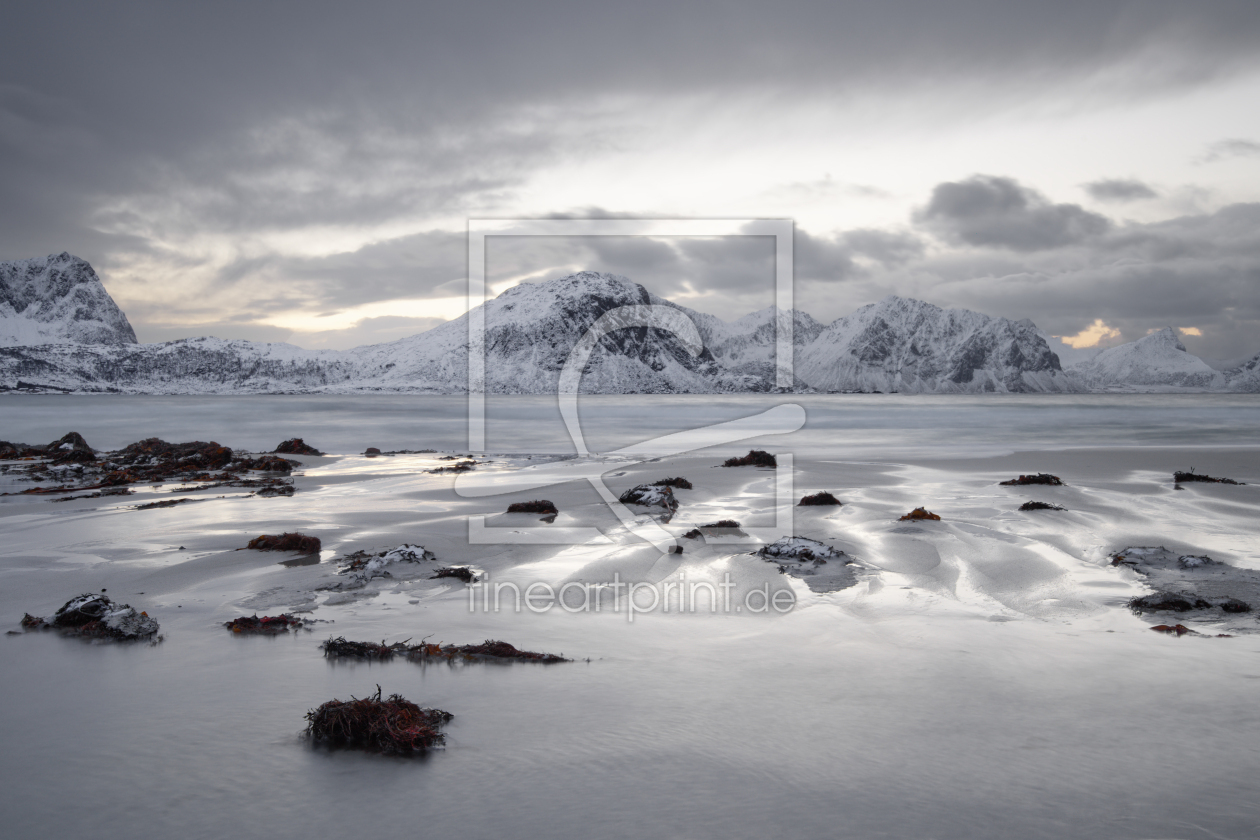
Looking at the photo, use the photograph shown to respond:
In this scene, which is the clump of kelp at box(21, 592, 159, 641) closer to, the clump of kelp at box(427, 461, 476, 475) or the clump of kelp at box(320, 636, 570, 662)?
the clump of kelp at box(320, 636, 570, 662)

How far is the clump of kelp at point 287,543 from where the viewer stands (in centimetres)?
797

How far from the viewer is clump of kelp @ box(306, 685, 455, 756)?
3.52m

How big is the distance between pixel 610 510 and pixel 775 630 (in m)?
5.61

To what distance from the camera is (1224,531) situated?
8930 mm

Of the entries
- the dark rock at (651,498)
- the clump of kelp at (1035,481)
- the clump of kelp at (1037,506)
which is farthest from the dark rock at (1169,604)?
the clump of kelp at (1035,481)

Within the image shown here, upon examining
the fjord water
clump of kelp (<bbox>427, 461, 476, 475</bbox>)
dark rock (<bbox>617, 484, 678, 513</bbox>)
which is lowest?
clump of kelp (<bbox>427, 461, 476, 475</bbox>)

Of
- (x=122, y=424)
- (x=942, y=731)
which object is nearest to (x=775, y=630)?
(x=942, y=731)

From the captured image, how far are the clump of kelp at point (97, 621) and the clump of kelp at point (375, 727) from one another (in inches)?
94.7

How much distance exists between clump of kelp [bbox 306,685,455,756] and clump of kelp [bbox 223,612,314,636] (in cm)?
183

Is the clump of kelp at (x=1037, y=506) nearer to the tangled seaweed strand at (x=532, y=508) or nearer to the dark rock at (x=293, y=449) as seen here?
the tangled seaweed strand at (x=532, y=508)

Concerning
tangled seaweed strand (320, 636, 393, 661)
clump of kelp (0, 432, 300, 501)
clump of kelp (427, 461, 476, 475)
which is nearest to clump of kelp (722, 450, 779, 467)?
clump of kelp (427, 461, 476, 475)

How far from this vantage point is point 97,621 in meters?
5.21

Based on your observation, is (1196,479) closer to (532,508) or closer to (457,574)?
(532,508)

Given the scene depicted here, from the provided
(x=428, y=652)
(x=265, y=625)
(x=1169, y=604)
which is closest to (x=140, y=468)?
(x=265, y=625)
